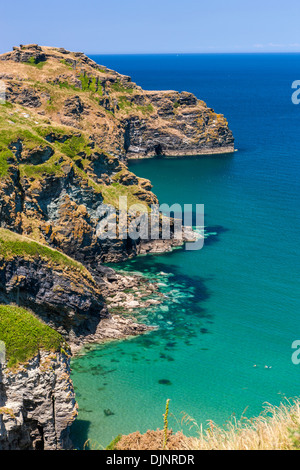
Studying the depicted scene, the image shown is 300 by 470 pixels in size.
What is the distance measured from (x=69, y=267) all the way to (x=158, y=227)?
3111cm

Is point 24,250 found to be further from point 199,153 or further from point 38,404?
point 199,153

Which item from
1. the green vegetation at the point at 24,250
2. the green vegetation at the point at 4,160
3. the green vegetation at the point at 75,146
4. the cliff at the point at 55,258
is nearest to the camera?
the cliff at the point at 55,258

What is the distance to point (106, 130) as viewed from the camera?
147 metres

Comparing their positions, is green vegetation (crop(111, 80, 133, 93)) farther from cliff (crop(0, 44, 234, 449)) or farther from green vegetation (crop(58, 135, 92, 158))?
green vegetation (crop(58, 135, 92, 158))

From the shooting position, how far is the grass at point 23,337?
35531 millimetres

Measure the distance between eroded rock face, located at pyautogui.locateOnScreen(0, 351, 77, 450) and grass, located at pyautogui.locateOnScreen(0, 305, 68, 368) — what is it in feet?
1.82

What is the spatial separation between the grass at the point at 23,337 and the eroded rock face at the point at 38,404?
1.82ft

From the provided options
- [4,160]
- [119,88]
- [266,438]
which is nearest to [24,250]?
[4,160]

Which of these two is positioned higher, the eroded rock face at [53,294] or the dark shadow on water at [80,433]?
the eroded rock face at [53,294]

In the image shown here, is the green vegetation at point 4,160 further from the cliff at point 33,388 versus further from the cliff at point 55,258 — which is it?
the cliff at point 33,388

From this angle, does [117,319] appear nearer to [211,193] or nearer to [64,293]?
[64,293]

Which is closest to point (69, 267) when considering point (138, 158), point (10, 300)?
point (10, 300)

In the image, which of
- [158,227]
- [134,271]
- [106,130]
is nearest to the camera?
[134,271]

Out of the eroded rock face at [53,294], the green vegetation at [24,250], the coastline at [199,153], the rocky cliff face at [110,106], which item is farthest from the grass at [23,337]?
the coastline at [199,153]
